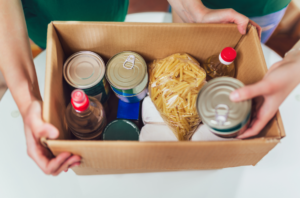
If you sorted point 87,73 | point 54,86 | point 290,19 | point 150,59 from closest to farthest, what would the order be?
1. point 54,86
2. point 87,73
3. point 150,59
4. point 290,19

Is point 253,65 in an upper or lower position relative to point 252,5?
lower

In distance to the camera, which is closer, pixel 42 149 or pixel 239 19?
pixel 42 149

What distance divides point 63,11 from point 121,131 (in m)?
0.51

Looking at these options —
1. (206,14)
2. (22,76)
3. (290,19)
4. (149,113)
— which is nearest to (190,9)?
(206,14)

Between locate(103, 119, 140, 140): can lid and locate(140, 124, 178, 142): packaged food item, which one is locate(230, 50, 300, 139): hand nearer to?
locate(140, 124, 178, 142): packaged food item

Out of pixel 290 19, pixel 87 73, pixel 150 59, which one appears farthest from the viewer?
pixel 290 19

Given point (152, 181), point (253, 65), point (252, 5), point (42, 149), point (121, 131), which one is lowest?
point (152, 181)

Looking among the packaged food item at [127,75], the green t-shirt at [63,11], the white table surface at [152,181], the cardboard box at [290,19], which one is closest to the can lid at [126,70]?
the packaged food item at [127,75]

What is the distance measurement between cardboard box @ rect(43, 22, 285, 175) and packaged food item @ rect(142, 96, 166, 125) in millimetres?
168

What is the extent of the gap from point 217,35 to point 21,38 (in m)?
0.67

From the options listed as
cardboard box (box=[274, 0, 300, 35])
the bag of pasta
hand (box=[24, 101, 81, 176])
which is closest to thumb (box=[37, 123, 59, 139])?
hand (box=[24, 101, 81, 176])

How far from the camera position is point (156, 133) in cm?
72

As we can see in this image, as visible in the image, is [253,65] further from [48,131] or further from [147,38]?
[48,131]

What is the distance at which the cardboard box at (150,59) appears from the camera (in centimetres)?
52
